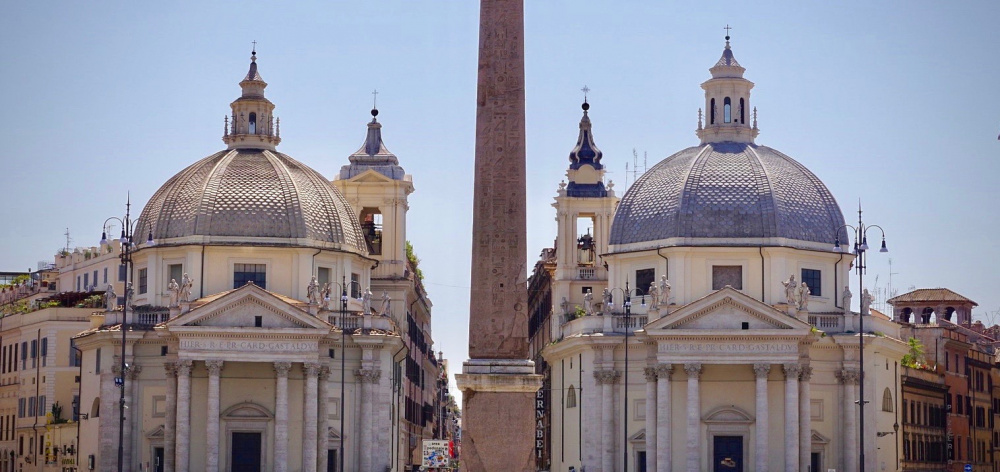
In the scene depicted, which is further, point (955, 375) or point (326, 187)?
point (955, 375)

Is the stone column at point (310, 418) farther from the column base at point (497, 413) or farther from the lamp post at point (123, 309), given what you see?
the column base at point (497, 413)

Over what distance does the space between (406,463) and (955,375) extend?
3378 centimetres

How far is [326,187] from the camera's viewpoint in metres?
108

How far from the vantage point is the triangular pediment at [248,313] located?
97500 millimetres

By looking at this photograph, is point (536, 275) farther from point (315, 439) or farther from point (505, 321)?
point (505, 321)

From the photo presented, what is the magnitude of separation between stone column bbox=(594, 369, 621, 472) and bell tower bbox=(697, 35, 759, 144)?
14.8 m

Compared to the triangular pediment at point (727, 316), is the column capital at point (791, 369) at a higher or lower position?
lower

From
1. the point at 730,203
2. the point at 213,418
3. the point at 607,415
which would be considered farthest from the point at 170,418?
the point at 730,203

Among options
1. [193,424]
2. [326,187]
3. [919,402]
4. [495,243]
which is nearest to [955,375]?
[919,402]

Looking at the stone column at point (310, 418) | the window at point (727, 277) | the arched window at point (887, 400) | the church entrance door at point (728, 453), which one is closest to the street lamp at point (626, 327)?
the window at point (727, 277)

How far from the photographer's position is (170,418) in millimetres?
98188

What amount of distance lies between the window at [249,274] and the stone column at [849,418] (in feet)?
93.9

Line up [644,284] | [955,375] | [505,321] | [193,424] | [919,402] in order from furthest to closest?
[955,375]
[919,402]
[644,284]
[193,424]
[505,321]

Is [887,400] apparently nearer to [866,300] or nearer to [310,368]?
[866,300]
